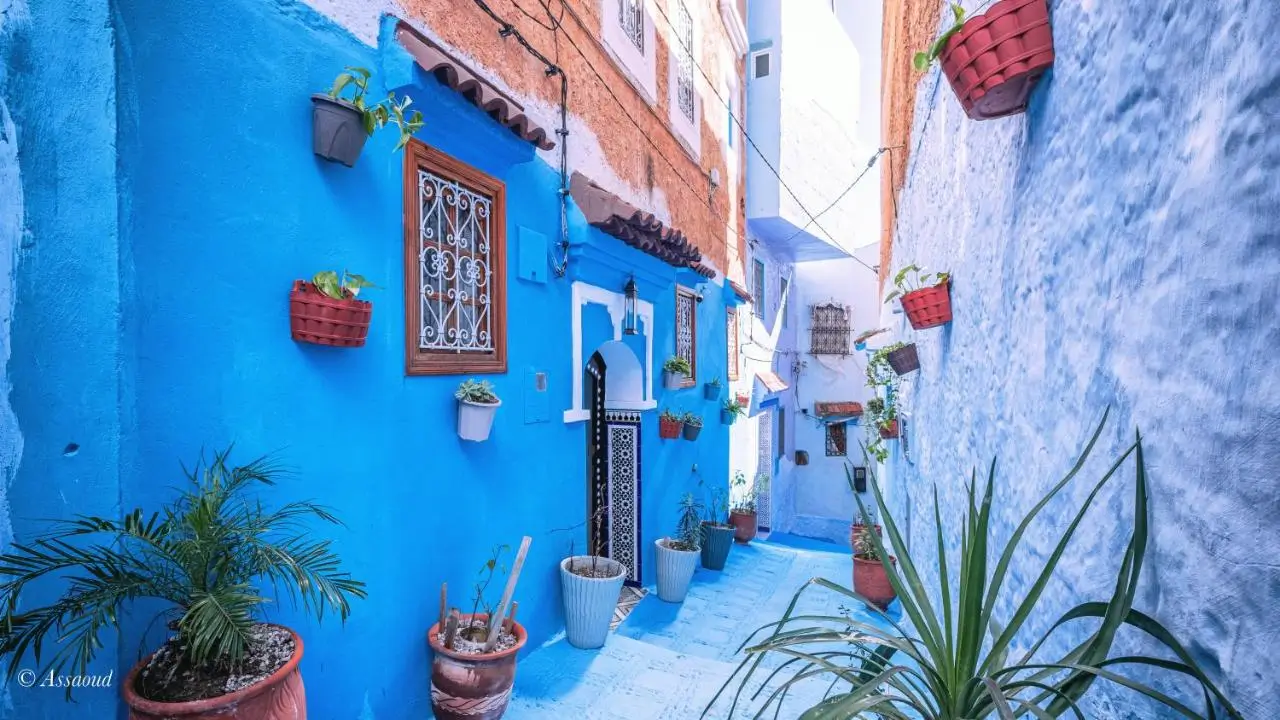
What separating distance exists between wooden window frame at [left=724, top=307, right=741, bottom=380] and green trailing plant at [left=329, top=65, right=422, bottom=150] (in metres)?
7.04

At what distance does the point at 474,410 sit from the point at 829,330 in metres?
14.2

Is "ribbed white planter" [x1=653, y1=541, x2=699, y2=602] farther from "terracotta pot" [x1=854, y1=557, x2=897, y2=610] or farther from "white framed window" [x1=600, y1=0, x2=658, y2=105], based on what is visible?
"white framed window" [x1=600, y1=0, x2=658, y2=105]

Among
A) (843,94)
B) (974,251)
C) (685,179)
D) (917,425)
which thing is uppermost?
(843,94)

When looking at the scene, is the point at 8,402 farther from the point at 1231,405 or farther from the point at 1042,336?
the point at 1042,336

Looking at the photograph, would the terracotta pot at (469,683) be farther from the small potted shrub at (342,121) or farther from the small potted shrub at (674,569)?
the small potted shrub at (674,569)

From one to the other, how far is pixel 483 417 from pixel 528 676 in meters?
1.92

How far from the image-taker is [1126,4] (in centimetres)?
148

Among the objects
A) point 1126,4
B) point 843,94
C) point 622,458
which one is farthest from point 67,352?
point 843,94

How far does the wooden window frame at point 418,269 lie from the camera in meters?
3.07

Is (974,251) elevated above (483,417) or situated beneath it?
elevated above

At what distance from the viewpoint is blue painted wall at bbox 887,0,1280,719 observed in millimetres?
1040

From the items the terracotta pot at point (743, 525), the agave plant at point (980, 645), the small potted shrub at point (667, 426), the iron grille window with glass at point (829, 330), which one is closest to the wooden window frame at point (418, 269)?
the agave plant at point (980, 645)

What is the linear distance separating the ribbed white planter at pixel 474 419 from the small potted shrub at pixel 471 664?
0.86 metres

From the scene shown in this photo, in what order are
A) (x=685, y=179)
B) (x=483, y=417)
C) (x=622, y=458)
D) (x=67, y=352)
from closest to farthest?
1. (x=67, y=352)
2. (x=483, y=417)
3. (x=622, y=458)
4. (x=685, y=179)
